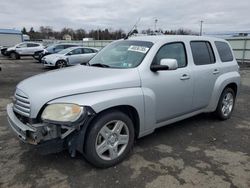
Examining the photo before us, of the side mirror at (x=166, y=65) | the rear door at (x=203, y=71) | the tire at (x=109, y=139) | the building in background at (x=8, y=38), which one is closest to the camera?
the tire at (x=109, y=139)

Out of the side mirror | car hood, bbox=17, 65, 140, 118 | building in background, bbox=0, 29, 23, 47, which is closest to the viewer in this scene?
car hood, bbox=17, 65, 140, 118

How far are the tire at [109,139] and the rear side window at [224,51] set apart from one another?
284 cm

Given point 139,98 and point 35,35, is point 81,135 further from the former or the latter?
point 35,35

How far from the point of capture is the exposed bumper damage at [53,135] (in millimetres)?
2996

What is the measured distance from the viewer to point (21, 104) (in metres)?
3.27

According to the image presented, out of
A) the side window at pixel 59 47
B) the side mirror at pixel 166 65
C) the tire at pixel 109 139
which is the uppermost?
the side window at pixel 59 47

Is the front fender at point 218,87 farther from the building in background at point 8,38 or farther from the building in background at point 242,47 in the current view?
the building in background at point 8,38

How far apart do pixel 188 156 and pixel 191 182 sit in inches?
28.8

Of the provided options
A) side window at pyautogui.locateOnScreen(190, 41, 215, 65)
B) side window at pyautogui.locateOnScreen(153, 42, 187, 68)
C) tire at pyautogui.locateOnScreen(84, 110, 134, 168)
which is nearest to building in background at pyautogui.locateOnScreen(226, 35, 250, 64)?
side window at pyautogui.locateOnScreen(190, 41, 215, 65)

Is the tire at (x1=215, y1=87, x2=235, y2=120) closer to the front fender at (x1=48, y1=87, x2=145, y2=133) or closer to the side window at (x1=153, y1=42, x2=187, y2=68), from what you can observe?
the side window at (x1=153, y1=42, x2=187, y2=68)

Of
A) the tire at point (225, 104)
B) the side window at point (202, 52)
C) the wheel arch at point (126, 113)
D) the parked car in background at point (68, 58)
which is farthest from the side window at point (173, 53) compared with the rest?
the parked car in background at point (68, 58)

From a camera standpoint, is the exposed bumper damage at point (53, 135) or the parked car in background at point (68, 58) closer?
the exposed bumper damage at point (53, 135)

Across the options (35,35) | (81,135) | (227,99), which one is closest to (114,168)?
(81,135)

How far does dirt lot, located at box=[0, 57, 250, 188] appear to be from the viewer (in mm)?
3158
